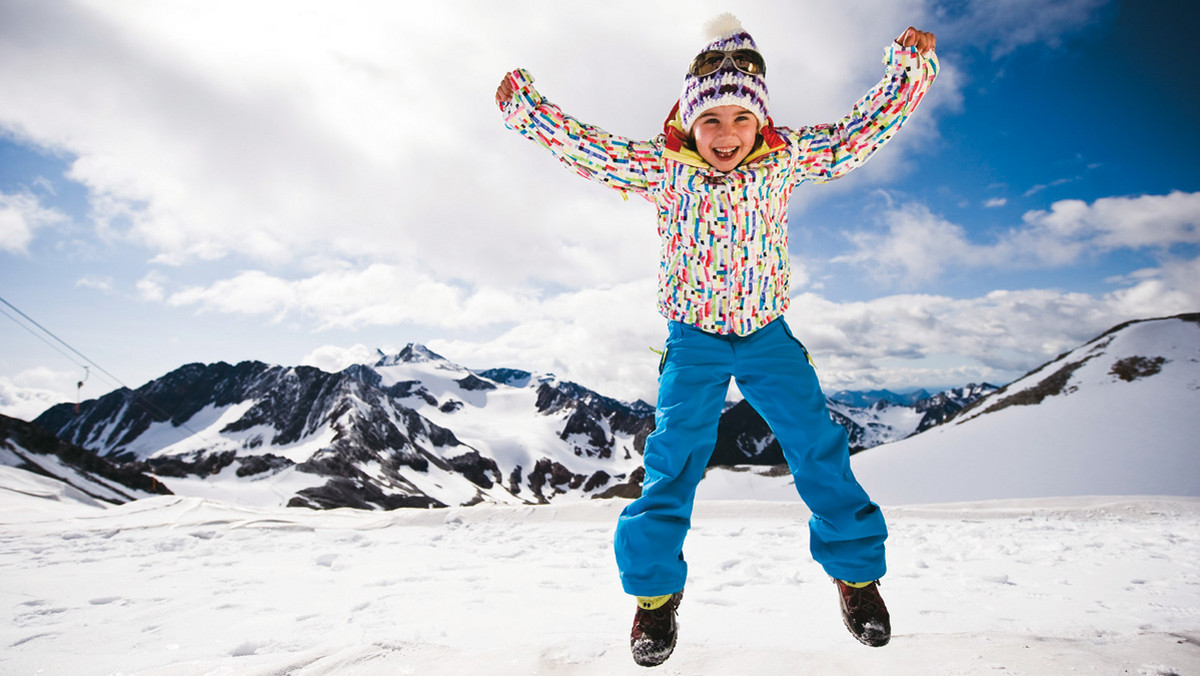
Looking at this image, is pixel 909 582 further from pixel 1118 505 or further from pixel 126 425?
pixel 126 425

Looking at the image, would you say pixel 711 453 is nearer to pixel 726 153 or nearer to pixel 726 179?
pixel 726 179

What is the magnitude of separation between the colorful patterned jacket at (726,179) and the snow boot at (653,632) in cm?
143

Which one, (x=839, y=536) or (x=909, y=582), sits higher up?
(x=839, y=536)

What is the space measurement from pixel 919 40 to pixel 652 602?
3495mm

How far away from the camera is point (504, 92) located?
322cm

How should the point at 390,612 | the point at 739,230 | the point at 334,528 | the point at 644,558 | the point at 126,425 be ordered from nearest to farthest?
1. the point at 644,558
2. the point at 739,230
3. the point at 390,612
4. the point at 334,528
5. the point at 126,425

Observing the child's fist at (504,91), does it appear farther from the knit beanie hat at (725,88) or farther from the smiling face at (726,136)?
the smiling face at (726,136)

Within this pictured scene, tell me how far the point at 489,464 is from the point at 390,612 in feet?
548

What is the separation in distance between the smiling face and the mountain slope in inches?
1094

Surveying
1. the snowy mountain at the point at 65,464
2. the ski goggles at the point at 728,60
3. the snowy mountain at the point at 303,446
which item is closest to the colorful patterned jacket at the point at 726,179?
the ski goggles at the point at 728,60

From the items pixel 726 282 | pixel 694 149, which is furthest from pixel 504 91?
pixel 726 282

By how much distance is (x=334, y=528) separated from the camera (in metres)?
8.17

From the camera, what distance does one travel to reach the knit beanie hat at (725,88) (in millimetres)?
2910

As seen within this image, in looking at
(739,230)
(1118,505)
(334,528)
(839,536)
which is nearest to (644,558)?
(839,536)
